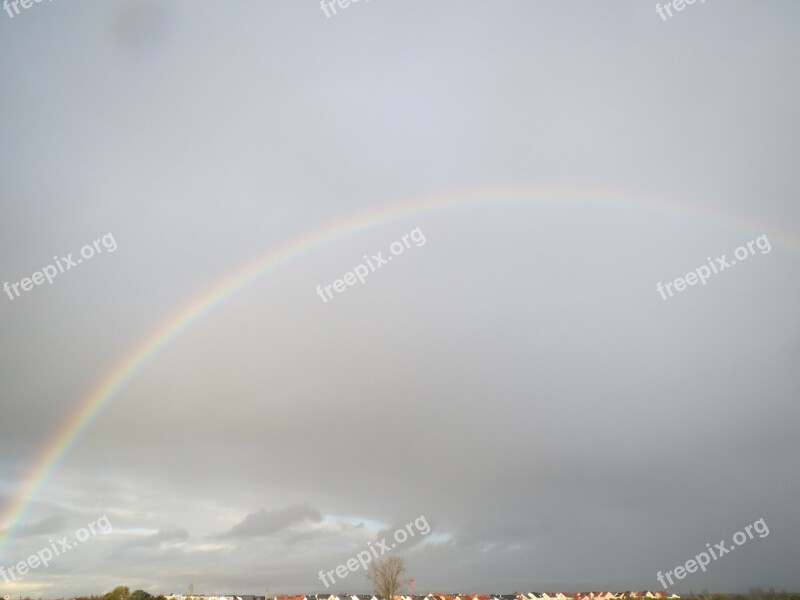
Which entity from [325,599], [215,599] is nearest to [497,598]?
[325,599]

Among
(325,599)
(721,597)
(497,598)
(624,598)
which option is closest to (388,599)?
(325,599)

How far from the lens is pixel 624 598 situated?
129 meters

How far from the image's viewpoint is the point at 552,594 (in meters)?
152

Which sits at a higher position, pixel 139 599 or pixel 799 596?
pixel 139 599

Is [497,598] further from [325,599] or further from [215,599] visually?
[215,599]

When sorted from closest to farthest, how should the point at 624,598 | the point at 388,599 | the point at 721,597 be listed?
the point at 721,597 → the point at 388,599 → the point at 624,598

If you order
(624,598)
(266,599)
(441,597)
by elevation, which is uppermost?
(266,599)

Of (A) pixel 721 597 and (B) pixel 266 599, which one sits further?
Result: (B) pixel 266 599

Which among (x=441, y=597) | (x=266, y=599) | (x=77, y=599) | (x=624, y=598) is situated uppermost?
(x=77, y=599)

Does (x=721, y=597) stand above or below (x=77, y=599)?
below

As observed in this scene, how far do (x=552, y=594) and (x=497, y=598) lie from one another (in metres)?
16.6

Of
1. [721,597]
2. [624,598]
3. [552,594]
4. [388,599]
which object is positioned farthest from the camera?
[552,594]

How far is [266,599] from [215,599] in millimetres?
12223

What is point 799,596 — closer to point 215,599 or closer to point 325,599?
point 325,599
